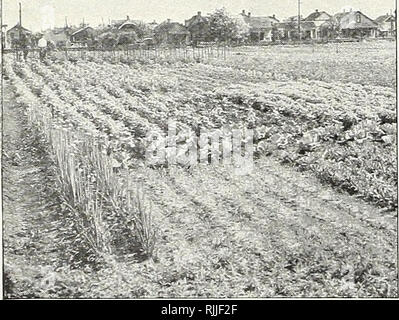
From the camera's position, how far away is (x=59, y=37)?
3.27m

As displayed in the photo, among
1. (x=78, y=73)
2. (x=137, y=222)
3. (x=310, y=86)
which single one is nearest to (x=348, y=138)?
(x=310, y=86)

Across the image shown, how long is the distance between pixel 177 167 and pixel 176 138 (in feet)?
0.45

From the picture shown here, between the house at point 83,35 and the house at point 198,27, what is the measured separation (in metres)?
0.47

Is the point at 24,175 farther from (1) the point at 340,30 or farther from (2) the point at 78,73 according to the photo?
(1) the point at 340,30

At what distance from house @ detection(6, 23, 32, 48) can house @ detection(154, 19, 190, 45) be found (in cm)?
62

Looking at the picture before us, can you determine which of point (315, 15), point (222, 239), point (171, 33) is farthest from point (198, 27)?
point (222, 239)

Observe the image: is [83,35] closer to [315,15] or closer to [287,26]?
[287,26]

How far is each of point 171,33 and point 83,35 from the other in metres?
0.43

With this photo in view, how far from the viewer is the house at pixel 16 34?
125 inches

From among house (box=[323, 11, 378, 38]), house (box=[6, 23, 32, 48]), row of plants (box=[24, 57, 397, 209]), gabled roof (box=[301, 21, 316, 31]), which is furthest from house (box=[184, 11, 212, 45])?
house (box=[6, 23, 32, 48])

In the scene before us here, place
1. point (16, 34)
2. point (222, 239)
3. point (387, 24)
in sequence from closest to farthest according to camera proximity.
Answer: point (222, 239), point (387, 24), point (16, 34)

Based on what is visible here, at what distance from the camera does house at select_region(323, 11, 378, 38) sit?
10.3 ft

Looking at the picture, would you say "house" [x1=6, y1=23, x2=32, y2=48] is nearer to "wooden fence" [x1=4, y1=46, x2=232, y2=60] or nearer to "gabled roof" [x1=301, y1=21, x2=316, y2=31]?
"wooden fence" [x1=4, y1=46, x2=232, y2=60]
